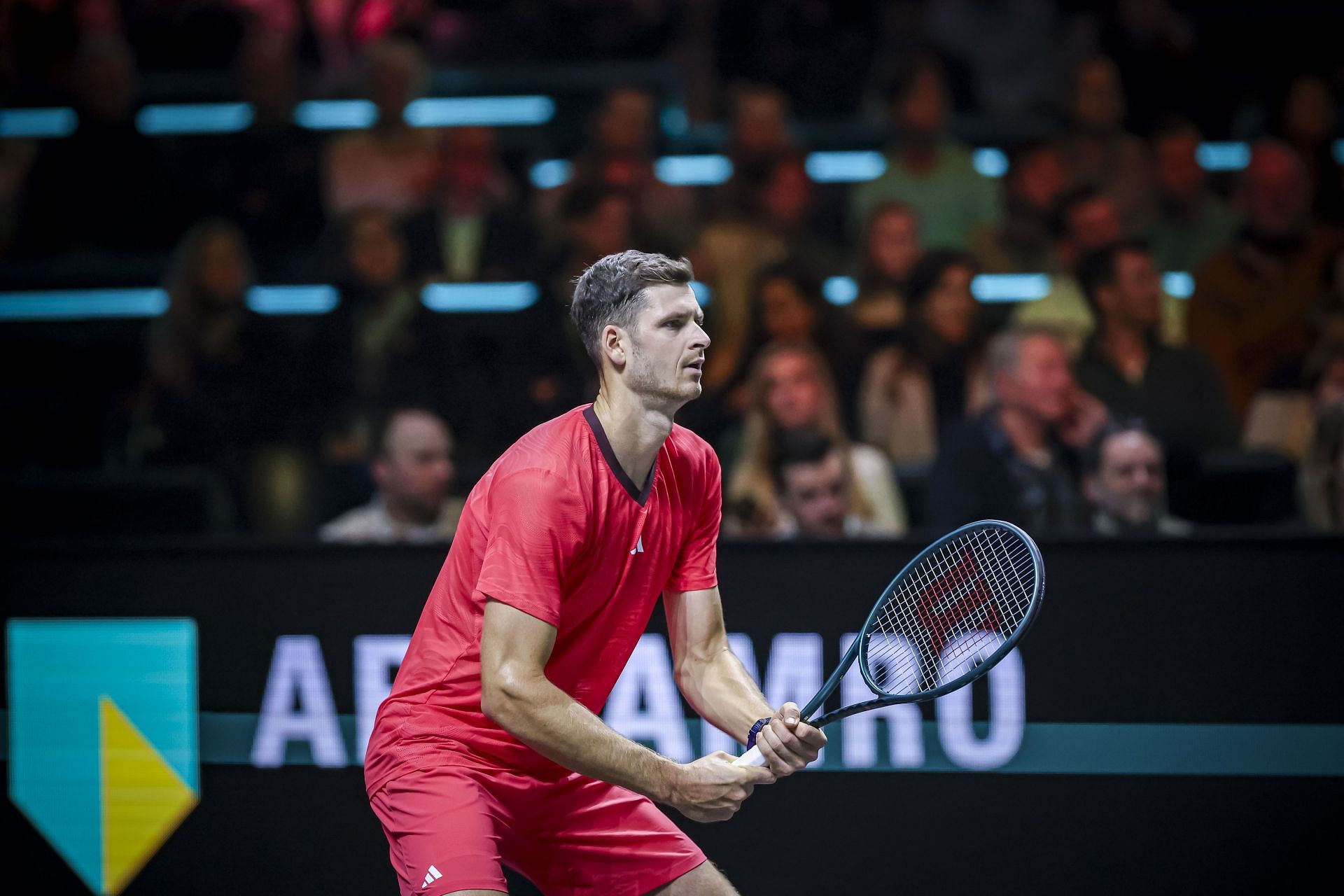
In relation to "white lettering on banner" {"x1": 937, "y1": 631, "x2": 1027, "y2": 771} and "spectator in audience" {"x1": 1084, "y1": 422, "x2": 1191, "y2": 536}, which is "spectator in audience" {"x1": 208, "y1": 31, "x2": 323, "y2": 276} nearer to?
"spectator in audience" {"x1": 1084, "y1": 422, "x2": 1191, "y2": 536}

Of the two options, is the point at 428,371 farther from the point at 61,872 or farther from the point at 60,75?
the point at 60,75

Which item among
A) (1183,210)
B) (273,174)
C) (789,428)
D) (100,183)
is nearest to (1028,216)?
(1183,210)

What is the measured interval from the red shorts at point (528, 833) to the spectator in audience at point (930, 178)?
3299mm

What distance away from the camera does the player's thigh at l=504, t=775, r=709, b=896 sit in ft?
8.84

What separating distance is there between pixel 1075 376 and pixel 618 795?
2.59 m

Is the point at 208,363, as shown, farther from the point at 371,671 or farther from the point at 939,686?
the point at 939,686

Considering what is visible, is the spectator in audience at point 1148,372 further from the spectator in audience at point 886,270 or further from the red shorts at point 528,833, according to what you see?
the red shorts at point 528,833

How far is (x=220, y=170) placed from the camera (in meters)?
6.27

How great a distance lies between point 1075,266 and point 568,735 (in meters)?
3.40

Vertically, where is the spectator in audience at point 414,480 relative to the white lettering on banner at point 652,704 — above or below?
above

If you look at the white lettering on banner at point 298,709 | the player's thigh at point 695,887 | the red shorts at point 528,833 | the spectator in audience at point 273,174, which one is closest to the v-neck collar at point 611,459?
the red shorts at point 528,833

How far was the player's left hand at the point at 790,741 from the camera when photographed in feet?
7.98

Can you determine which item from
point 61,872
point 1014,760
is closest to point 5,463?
point 61,872

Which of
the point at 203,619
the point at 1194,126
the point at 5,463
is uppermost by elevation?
the point at 1194,126
